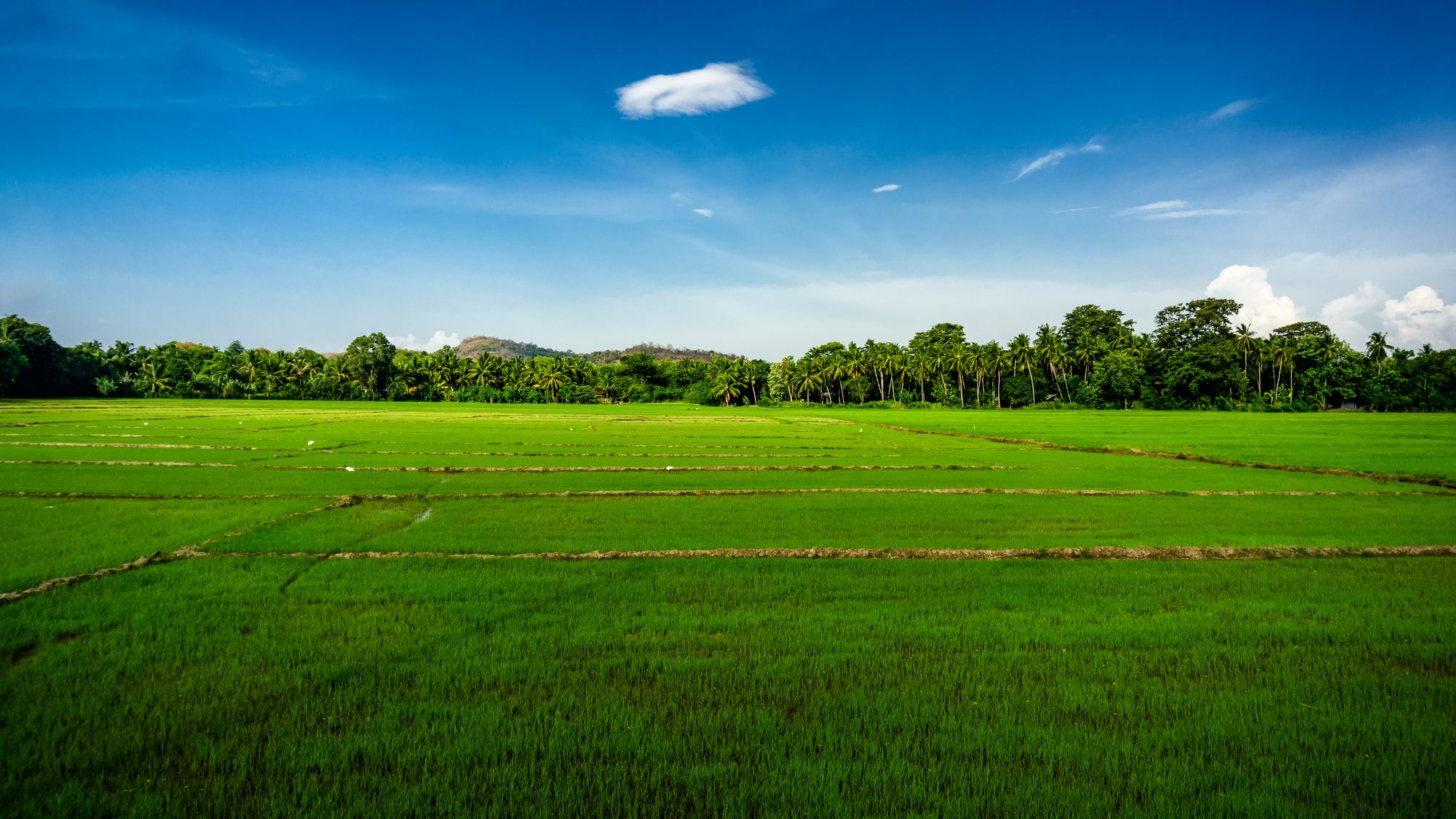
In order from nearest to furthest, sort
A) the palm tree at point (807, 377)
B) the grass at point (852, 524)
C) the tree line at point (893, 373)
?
1. the grass at point (852, 524)
2. the tree line at point (893, 373)
3. the palm tree at point (807, 377)

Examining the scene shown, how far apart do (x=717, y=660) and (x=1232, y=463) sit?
93.7 ft

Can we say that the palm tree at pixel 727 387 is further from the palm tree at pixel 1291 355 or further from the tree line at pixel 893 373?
the palm tree at pixel 1291 355

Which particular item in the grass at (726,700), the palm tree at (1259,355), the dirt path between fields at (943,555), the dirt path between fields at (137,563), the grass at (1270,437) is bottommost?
the grass at (1270,437)

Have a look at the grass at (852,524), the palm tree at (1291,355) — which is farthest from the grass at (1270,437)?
the palm tree at (1291,355)

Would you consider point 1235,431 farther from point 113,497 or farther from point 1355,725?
point 113,497

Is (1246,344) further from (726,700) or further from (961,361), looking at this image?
(726,700)

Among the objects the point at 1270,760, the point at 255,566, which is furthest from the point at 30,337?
the point at 1270,760

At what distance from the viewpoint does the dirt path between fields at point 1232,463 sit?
21059 millimetres

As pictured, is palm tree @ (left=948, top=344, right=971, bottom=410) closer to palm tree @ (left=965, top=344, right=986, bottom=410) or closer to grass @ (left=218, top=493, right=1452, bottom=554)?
palm tree @ (left=965, top=344, right=986, bottom=410)

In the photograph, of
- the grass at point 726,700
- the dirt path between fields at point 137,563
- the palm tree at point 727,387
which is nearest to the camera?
the grass at point 726,700

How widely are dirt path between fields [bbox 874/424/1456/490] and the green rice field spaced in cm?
819

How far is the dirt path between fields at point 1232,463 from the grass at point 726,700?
1791 cm

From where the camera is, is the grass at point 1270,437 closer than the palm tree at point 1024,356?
Yes

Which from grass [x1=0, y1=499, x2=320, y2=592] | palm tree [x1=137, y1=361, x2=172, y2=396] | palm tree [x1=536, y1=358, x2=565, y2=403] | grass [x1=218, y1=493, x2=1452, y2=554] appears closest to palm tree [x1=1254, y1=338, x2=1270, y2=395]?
grass [x1=218, y1=493, x2=1452, y2=554]
